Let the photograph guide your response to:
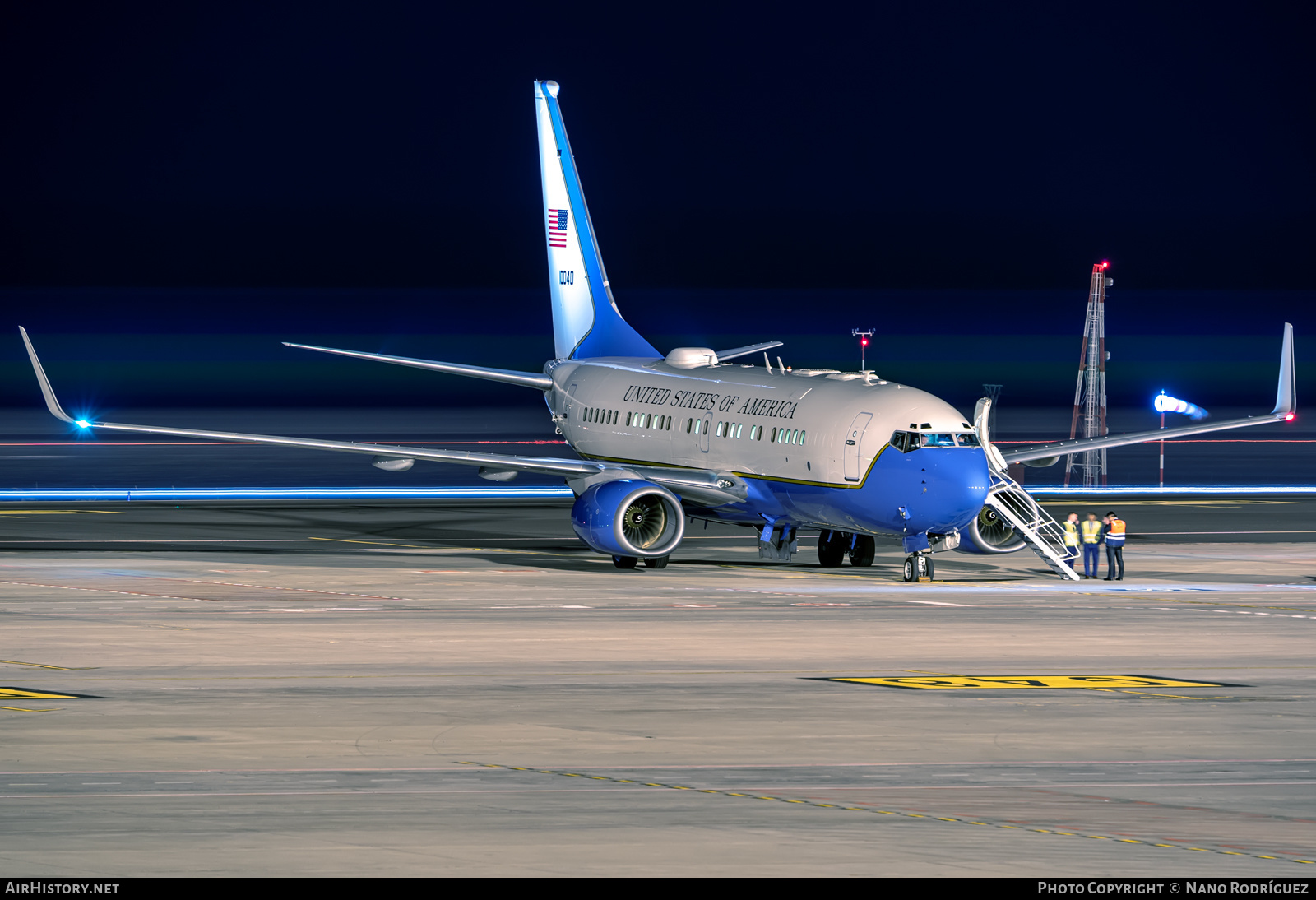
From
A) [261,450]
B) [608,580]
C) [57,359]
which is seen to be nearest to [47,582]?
[608,580]

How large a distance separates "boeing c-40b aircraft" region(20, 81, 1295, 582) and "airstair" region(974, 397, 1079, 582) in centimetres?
4

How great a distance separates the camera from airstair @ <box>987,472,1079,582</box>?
45.9 meters

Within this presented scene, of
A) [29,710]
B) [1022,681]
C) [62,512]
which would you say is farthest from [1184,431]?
[62,512]

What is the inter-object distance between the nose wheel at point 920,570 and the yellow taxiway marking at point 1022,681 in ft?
48.1

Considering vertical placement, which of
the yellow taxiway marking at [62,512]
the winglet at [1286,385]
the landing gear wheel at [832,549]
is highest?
the winglet at [1286,385]

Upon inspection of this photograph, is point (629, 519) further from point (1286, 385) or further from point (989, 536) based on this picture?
point (1286, 385)

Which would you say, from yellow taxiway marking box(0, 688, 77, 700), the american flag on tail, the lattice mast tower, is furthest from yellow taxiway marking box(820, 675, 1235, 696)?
the lattice mast tower

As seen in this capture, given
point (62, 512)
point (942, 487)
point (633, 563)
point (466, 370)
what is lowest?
point (633, 563)

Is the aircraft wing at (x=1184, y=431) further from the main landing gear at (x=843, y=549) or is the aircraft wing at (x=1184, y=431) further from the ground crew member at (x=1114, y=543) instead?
the ground crew member at (x=1114, y=543)

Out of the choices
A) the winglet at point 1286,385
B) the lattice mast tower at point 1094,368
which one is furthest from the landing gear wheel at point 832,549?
the lattice mast tower at point 1094,368

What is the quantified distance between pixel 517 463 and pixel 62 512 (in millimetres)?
21250

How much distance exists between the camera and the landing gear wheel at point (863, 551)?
49.0m

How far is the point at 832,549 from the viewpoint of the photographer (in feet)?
160

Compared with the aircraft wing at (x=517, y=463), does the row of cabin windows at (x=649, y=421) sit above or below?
above
